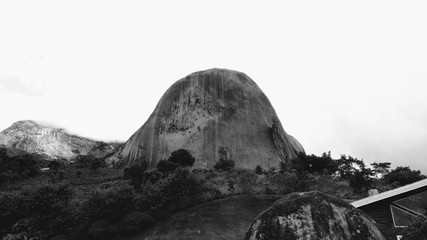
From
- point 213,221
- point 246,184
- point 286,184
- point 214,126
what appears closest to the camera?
point 213,221

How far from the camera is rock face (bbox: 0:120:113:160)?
106m

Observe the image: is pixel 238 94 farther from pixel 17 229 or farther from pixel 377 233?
pixel 377 233

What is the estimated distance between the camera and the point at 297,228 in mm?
6051

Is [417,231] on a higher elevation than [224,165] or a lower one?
lower

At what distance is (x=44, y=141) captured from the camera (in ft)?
363

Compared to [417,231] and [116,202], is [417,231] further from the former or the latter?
[116,202]

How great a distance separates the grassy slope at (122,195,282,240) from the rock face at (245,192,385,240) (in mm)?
13498

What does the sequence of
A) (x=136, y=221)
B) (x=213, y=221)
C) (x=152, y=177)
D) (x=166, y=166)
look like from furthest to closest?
(x=166, y=166)
(x=152, y=177)
(x=213, y=221)
(x=136, y=221)

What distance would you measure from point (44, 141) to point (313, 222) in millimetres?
120835

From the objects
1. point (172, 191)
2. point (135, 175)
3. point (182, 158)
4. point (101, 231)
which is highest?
point (182, 158)

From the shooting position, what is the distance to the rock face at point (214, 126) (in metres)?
50.6

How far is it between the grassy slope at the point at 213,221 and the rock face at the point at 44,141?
276 ft

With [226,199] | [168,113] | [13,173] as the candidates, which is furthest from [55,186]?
[168,113]

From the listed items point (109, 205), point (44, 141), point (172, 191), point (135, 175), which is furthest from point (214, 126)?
point (44, 141)
